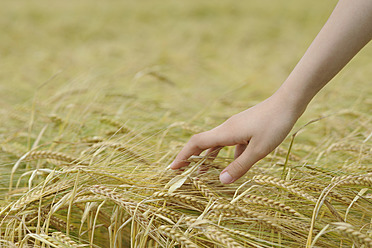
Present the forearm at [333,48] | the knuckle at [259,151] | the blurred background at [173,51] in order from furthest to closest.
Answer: the blurred background at [173,51] < the knuckle at [259,151] < the forearm at [333,48]

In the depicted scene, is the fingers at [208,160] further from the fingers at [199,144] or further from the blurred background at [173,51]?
the blurred background at [173,51]

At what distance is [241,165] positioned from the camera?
84 cm

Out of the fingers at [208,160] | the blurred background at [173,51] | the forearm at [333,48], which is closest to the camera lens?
the forearm at [333,48]

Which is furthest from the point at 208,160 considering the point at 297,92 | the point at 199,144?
the point at 297,92

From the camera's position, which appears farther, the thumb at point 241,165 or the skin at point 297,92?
the thumb at point 241,165

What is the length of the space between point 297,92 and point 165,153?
57 centimetres

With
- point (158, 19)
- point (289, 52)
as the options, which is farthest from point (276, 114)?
point (158, 19)

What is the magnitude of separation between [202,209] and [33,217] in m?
0.45

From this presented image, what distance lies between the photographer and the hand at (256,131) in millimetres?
783

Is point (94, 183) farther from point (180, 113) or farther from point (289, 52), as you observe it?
point (289, 52)

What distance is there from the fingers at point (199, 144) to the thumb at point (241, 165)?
0.06 meters

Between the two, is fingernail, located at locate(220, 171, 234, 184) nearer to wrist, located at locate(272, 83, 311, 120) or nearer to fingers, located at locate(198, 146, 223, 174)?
fingers, located at locate(198, 146, 223, 174)

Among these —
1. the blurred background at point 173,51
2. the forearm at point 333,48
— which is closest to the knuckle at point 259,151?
the forearm at point 333,48

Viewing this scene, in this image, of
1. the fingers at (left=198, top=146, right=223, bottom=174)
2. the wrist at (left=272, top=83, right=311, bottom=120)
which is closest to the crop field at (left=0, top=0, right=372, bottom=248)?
the fingers at (left=198, top=146, right=223, bottom=174)
